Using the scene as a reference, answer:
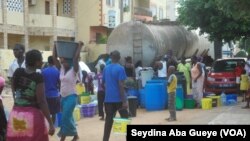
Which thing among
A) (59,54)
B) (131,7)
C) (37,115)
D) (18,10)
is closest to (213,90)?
(59,54)

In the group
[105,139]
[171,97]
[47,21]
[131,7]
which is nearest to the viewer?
[105,139]

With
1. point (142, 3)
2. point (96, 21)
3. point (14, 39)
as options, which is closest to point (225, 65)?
point (14, 39)

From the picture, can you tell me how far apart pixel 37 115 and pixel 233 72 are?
1301cm

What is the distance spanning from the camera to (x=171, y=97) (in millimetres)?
13031

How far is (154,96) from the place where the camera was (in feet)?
51.5

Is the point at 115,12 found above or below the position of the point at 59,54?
above

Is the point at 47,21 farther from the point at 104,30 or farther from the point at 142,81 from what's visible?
the point at 142,81

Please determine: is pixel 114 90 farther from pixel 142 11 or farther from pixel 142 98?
pixel 142 11

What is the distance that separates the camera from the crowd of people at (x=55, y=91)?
614 centimetres

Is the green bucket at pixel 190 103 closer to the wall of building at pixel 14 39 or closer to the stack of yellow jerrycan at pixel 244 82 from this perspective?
the stack of yellow jerrycan at pixel 244 82

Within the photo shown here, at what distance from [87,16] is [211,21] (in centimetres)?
2264

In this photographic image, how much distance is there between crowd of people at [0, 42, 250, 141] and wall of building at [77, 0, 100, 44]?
88.3 feet

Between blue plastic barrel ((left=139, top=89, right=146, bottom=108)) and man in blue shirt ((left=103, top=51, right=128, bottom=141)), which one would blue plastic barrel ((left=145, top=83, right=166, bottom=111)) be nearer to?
blue plastic barrel ((left=139, top=89, right=146, bottom=108))

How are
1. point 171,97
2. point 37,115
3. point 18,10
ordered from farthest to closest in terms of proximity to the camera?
point 18,10 → point 171,97 → point 37,115
